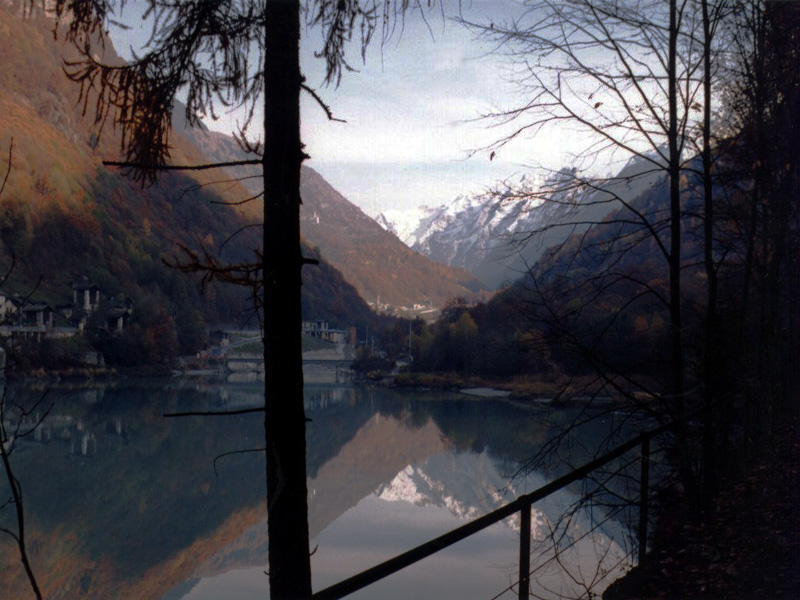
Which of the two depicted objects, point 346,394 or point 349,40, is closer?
point 349,40

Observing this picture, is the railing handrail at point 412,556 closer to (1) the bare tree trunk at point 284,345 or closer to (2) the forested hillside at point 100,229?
(1) the bare tree trunk at point 284,345

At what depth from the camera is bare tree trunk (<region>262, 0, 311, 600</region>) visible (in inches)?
95.6

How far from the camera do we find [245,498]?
28.5 m

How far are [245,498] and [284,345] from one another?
27.7 m

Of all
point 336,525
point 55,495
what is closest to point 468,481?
point 336,525

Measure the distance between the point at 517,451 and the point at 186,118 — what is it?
2664 cm

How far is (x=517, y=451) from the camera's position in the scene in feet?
93.7

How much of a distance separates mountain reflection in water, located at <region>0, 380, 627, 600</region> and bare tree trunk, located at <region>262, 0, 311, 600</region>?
359 inches

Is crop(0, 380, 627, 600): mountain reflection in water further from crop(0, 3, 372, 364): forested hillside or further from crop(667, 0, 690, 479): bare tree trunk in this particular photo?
crop(0, 3, 372, 364): forested hillside

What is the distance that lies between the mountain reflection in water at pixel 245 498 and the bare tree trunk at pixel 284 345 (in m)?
9.12

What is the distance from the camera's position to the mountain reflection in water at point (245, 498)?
1948 centimetres

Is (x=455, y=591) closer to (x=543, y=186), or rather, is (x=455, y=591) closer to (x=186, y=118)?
(x=543, y=186)

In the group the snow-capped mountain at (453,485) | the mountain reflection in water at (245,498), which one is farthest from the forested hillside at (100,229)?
the snow-capped mountain at (453,485)

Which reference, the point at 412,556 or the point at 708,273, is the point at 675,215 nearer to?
the point at 708,273
